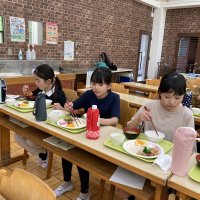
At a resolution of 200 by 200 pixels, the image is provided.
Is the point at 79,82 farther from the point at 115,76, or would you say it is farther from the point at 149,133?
the point at 149,133

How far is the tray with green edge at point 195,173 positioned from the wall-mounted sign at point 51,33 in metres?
4.08

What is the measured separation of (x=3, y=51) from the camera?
382cm

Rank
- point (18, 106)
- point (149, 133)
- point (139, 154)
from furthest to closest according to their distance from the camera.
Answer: point (18, 106) → point (149, 133) → point (139, 154)

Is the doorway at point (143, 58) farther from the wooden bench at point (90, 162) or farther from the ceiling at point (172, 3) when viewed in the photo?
the wooden bench at point (90, 162)

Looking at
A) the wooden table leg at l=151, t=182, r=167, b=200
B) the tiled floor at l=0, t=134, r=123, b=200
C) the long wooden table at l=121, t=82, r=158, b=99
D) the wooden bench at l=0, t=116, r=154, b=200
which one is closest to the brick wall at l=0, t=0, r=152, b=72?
the long wooden table at l=121, t=82, r=158, b=99

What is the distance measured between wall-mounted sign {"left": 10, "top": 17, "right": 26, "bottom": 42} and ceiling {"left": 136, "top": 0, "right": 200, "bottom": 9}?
397cm

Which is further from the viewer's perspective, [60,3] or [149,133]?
[60,3]

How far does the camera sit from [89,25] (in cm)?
539

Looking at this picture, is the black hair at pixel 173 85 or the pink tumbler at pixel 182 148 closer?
the pink tumbler at pixel 182 148

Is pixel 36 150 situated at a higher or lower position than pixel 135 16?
lower

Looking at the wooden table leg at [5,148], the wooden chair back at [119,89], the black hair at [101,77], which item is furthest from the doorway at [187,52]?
the wooden table leg at [5,148]

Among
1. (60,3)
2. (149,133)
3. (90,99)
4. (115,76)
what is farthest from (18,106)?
(115,76)

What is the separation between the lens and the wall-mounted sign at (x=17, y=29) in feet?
12.7

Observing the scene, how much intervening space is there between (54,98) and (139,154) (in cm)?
115
